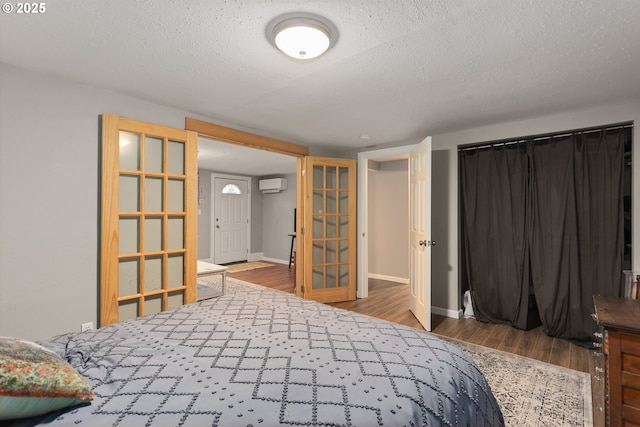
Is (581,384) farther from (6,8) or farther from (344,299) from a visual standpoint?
(6,8)

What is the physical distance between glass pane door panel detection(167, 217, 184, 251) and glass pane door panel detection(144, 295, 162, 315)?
0.46 metres

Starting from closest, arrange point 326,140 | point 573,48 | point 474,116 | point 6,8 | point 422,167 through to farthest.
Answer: point 6,8
point 573,48
point 474,116
point 422,167
point 326,140

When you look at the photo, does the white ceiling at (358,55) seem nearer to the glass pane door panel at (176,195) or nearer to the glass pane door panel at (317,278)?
the glass pane door panel at (176,195)

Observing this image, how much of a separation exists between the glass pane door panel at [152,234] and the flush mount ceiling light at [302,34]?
1.90m

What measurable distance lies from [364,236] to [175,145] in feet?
9.43

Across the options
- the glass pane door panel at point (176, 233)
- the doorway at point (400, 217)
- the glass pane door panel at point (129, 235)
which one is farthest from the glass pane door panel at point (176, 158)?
the doorway at point (400, 217)

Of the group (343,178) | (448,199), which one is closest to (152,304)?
(343,178)

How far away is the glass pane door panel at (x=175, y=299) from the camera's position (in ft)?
9.57

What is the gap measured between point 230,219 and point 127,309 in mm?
5135

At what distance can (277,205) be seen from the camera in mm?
8086

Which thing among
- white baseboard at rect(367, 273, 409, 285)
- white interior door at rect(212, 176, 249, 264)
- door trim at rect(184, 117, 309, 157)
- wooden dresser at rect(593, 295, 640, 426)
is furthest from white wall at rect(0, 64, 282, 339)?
white interior door at rect(212, 176, 249, 264)

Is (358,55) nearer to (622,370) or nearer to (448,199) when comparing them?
(622,370)

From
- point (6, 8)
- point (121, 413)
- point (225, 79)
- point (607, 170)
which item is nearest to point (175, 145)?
point (225, 79)

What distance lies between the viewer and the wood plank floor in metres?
2.65
